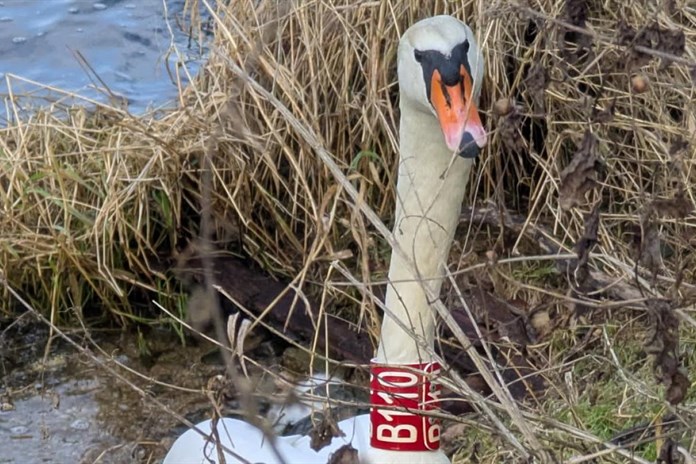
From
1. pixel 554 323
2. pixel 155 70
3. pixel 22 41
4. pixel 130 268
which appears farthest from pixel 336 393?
pixel 22 41

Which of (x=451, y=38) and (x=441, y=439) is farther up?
(x=451, y=38)

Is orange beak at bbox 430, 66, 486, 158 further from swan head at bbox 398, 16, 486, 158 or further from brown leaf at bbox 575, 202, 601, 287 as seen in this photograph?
brown leaf at bbox 575, 202, 601, 287

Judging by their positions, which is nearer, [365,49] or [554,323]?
[554,323]

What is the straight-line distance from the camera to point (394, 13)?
421 cm

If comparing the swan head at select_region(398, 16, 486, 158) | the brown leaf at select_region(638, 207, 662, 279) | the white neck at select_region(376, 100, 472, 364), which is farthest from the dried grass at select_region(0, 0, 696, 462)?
the brown leaf at select_region(638, 207, 662, 279)

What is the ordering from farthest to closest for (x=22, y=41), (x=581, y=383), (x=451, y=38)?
(x=22, y=41)
(x=581, y=383)
(x=451, y=38)

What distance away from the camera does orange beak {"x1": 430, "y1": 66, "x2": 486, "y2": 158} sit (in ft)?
8.25

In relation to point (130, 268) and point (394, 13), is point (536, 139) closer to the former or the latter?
point (394, 13)

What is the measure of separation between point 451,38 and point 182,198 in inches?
80.7

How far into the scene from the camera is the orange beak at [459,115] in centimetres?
251

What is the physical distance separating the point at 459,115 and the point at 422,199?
1.25 feet

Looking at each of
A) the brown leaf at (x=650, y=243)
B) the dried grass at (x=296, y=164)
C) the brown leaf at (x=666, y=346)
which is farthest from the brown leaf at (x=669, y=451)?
the dried grass at (x=296, y=164)

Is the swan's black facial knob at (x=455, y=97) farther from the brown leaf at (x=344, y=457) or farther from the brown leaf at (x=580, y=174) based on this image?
the brown leaf at (x=344, y=457)

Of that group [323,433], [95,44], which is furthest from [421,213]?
[95,44]
